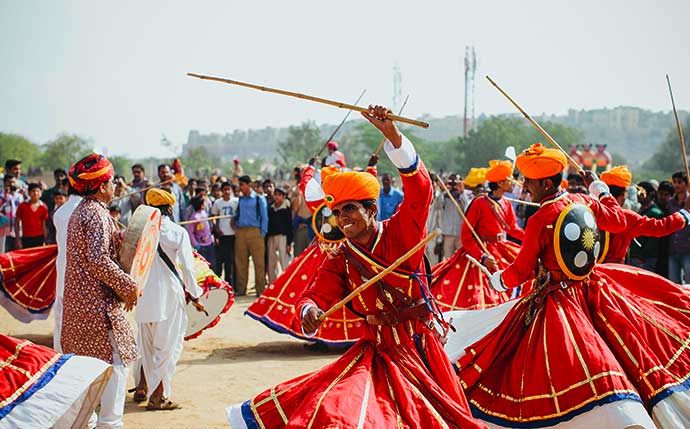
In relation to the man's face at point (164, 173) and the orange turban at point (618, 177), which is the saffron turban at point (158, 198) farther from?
the man's face at point (164, 173)

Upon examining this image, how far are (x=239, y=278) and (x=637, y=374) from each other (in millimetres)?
11779

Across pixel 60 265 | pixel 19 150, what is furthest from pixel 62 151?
pixel 60 265

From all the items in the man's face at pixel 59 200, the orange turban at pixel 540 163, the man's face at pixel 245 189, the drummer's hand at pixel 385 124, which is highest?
the drummer's hand at pixel 385 124

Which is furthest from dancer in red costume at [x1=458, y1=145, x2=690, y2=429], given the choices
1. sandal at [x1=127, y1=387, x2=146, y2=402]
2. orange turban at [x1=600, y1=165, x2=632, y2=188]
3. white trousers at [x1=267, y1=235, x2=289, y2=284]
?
white trousers at [x1=267, y1=235, x2=289, y2=284]

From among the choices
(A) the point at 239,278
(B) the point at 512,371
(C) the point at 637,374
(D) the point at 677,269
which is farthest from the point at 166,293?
(A) the point at 239,278

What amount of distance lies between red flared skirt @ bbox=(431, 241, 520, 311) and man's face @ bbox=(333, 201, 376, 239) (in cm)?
541

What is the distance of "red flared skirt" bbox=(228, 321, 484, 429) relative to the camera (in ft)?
14.0

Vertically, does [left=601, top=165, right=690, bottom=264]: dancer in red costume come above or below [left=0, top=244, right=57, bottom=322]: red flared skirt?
above

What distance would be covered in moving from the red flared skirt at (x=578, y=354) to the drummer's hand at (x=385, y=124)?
2.12 meters

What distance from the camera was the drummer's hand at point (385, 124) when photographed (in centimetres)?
449

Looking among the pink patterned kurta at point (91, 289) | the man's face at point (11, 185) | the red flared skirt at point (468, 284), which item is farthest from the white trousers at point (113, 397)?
the man's face at point (11, 185)

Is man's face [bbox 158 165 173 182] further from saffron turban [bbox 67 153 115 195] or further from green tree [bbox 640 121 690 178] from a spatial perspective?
green tree [bbox 640 121 690 178]

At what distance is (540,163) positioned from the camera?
6215mm

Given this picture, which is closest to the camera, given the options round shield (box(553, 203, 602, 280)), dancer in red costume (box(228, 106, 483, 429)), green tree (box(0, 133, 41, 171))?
dancer in red costume (box(228, 106, 483, 429))
